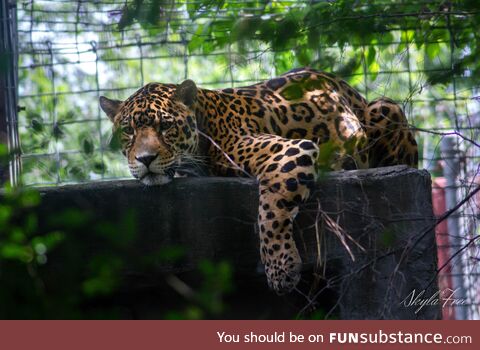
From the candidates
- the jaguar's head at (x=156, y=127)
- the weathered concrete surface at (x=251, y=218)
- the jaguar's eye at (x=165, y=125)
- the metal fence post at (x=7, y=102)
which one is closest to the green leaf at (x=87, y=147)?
the weathered concrete surface at (x=251, y=218)

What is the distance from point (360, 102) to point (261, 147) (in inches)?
63.7

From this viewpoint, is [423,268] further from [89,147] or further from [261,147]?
[89,147]

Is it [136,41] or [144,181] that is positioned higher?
[136,41]

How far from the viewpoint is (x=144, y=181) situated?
5414 millimetres

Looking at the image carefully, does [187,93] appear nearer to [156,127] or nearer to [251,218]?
[156,127]

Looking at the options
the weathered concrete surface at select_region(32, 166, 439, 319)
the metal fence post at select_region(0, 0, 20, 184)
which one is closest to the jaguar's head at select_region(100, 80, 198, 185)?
the weathered concrete surface at select_region(32, 166, 439, 319)

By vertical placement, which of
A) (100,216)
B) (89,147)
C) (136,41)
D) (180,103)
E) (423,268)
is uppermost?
(136,41)

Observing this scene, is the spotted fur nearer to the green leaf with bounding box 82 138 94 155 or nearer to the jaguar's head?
the jaguar's head

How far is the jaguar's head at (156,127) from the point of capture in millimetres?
5465

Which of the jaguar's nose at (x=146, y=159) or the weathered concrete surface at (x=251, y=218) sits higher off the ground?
the jaguar's nose at (x=146, y=159)

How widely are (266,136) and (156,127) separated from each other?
80cm

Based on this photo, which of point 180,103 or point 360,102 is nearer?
point 180,103

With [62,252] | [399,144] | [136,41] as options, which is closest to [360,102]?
[399,144]

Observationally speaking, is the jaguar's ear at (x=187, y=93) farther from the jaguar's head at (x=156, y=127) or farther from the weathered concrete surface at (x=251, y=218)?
the weathered concrete surface at (x=251, y=218)
